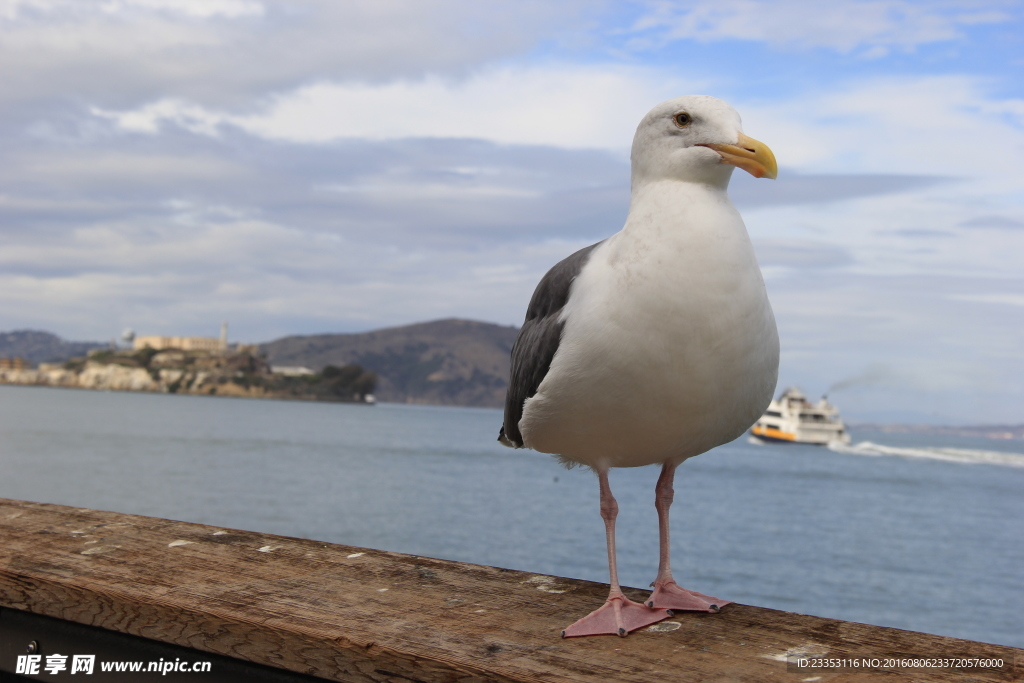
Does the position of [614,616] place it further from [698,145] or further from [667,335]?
[698,145]

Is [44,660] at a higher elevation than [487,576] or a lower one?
lower

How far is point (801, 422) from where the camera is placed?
92.8 m

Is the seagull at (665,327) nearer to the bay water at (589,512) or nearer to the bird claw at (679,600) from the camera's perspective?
the bird claw at (679,600)

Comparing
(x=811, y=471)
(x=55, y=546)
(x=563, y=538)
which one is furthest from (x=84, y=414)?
(x=55, y=546)

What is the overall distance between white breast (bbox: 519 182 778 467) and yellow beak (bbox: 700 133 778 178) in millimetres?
118

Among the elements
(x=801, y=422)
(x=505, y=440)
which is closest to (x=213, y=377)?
(x=801, y=422)

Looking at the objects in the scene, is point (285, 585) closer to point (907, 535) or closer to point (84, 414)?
point (907, 535)

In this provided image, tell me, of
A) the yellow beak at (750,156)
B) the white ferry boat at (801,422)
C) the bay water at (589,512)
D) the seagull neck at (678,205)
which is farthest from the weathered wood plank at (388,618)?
the white ferry boat at (801,422)

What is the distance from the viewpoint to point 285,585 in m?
2.88

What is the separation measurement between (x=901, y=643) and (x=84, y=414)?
113 m

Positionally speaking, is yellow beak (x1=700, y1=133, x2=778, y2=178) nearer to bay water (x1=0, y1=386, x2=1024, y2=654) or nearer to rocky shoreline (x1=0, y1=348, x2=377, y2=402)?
bay water (x1=0, y1=386, x2=1024, y2=654)

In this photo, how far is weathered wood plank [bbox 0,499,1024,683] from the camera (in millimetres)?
2244

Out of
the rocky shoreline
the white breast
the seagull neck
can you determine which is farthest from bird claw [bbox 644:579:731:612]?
the rocky shoreline

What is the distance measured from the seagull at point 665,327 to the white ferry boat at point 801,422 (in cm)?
8992
